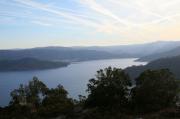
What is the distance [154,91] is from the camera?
97.1 ft

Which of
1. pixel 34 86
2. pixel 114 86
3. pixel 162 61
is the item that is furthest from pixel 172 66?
pixel 114 86

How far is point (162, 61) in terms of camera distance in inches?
7032

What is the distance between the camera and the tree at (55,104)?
29.0 metres

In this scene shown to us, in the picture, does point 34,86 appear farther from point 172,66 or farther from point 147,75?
point 172,66

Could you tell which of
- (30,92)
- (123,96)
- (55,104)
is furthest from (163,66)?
(123,96)

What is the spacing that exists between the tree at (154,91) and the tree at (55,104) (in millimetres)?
6860

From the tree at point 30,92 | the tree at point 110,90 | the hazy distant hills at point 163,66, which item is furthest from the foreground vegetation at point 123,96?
the hazy distant hills at point 163,66

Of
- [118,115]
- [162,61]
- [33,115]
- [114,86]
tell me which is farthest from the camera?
[162,61]

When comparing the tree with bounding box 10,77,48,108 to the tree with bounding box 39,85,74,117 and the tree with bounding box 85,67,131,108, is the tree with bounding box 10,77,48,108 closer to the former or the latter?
the tree with bounding box 39,85,74,117

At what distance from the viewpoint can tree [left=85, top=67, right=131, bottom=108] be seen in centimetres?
3039

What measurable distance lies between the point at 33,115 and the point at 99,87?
23.3 ft

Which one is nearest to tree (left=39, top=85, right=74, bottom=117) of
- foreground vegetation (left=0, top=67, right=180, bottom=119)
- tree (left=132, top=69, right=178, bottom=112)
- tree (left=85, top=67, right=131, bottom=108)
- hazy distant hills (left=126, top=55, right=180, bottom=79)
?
foreground vegetation (left=0, top=67, right=180, bottom=119)

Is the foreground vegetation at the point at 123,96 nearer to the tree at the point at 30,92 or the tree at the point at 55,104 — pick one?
the tree at the point at 55,104

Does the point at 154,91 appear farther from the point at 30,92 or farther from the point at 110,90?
the point at 30,92
